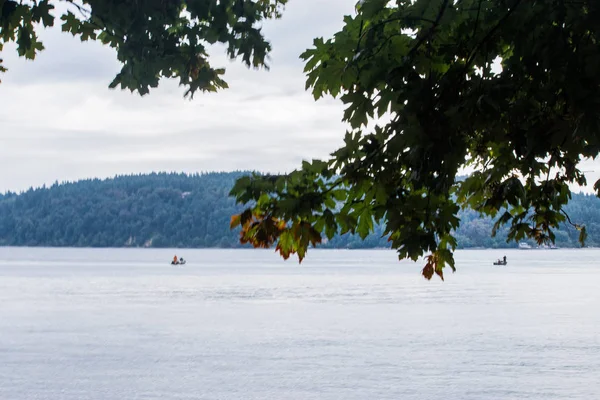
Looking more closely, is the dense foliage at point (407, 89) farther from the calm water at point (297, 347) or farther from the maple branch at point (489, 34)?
the calm water at point (297, 347)

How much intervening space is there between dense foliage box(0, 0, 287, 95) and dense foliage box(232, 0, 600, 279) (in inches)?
25.0

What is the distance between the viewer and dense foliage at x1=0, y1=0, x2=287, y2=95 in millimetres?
5992

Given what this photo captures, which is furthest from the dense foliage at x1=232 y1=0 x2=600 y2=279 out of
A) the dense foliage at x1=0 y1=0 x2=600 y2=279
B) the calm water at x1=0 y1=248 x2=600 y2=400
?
the calm water at x1=0 y1=248 x2=600 y2=400

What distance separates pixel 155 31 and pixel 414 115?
6.86ft

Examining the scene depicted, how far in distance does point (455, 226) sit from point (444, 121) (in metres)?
0.79

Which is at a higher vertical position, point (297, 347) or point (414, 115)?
point (414, 115)

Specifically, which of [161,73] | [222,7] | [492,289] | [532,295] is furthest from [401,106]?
[492,289]

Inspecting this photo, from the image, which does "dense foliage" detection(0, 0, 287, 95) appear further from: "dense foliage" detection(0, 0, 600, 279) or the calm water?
the calm water

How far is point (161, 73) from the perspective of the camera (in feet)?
21.9

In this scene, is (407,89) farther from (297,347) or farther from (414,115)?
(297,347)

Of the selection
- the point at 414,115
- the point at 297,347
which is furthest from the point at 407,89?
the point at 297,347

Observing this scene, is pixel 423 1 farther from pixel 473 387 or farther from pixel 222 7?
pixel 473 387

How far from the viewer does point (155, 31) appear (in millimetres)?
6250

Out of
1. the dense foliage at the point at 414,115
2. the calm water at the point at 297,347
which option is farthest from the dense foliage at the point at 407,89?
the calm water at the point at 297,347
